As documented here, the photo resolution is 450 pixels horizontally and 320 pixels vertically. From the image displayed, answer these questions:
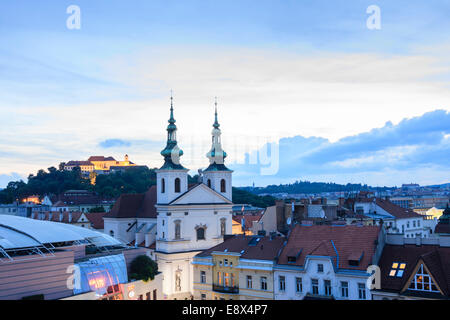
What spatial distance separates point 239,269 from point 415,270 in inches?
720

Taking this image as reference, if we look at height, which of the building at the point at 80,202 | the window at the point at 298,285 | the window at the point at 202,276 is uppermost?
the building at the point at 80,202

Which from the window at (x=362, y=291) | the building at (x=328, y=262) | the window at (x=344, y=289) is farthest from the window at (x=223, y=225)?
the window at (x=362, y=291)

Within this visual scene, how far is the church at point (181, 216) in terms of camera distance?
68875mm

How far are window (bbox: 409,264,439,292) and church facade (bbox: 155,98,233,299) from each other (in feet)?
121

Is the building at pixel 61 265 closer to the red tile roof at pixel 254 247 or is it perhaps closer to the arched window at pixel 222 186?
the red tile roof at pixel 254 247

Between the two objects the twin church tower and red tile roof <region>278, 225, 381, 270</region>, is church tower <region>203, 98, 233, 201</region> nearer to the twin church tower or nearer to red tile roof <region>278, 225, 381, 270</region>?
the twin church tower

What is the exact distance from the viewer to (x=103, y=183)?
7446 inches

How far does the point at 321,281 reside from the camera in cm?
4241

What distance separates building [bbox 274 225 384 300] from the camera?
40500 millimetres
